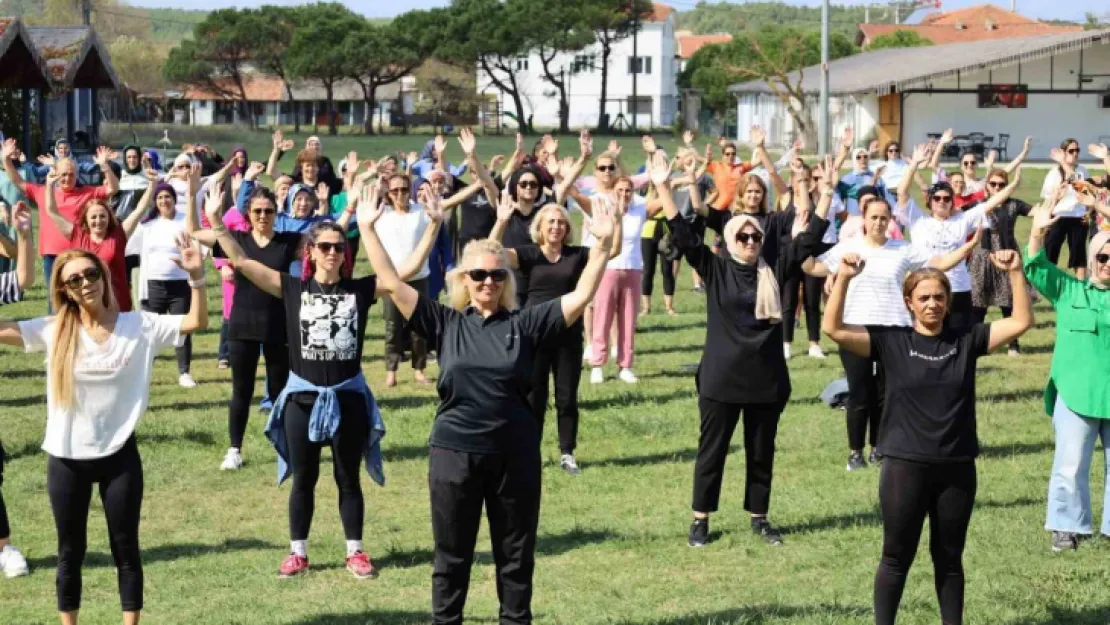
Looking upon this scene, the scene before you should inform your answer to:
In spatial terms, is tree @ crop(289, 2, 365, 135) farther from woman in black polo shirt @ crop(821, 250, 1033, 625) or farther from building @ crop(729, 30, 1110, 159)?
woman in black polo shirt @ crop(821, 250, 1033, 625)

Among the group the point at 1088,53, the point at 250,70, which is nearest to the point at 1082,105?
the point at 1088,53

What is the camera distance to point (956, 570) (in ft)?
21.9

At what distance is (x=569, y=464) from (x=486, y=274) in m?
4.75

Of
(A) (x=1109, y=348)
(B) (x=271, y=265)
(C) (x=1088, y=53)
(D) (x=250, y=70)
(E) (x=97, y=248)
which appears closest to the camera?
(A) (x=1109, y=348)

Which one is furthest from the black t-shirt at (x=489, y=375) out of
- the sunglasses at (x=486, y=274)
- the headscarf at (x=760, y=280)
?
the headscarf at (x=760, y=280)

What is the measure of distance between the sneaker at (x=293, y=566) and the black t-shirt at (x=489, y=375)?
7.30 ft

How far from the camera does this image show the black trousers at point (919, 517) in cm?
658

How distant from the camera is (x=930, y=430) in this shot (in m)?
6.59

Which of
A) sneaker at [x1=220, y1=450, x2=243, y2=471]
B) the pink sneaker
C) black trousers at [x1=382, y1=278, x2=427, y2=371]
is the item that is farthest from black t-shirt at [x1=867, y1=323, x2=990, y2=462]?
black trousers at [x1=382, y1=278, x2=427, y2=371]

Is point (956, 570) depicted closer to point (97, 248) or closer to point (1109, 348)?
point (1109, 348)

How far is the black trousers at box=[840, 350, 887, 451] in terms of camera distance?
33.6 ft

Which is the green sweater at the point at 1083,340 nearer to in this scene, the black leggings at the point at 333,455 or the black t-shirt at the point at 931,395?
the black t-shirt at the point at 931,395

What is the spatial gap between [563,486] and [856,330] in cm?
395

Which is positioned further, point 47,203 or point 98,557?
point 47,203
